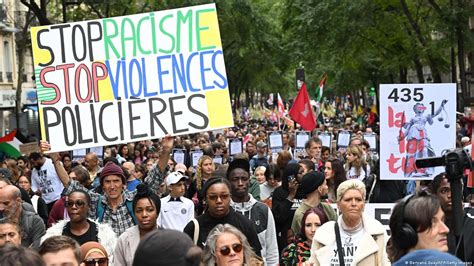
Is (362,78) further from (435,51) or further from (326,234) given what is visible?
(326,234)

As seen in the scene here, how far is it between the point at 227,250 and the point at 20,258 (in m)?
2.47

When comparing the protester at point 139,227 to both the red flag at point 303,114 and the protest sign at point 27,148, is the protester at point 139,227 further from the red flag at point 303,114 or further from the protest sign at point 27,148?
the red flag at point 303,114

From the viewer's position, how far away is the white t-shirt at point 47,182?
1552 centimetres

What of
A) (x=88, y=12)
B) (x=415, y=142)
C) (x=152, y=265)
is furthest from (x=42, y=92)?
(x=88, y=12)

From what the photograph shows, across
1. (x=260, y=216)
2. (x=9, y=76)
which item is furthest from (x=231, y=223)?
(x=9, y=76)

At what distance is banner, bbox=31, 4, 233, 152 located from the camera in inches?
426

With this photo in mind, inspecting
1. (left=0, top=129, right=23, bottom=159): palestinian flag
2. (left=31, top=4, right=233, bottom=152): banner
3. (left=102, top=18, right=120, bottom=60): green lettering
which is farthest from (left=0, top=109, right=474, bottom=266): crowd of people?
(left=0, top=129, right=23, bottom=159): palestinian flag

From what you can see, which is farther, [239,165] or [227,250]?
[239,165]

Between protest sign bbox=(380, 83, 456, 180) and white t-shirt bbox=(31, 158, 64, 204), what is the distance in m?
5.98

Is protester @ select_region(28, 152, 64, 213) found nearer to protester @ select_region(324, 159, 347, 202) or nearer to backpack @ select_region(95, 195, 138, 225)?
protester @ select_region(324, 159, 347, 202)

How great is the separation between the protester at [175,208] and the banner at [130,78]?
52cm

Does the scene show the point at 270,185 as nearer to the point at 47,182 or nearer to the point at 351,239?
the point at 47,182

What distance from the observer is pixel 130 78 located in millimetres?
11180

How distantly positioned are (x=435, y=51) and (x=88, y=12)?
36.2 feet
